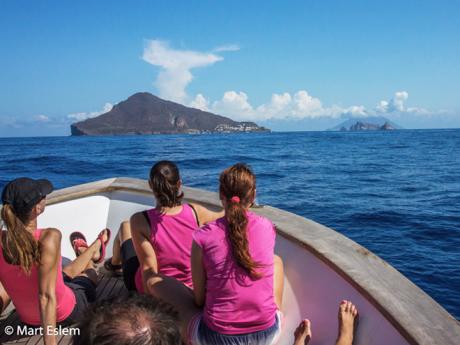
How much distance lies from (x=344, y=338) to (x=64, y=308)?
157 centimetres

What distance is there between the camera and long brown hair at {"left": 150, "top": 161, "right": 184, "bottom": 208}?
88.6 inches

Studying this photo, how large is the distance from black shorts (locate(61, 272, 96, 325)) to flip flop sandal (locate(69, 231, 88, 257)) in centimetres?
72

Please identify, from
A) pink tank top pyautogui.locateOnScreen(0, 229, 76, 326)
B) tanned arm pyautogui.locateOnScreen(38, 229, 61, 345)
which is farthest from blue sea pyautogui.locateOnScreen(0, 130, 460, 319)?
tanned arm pyautogui.locateOnScreen(38, 229, 61, 345)

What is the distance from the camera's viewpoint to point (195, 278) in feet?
6.42

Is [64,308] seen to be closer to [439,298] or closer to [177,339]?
[177,339]

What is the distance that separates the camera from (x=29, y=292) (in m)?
2.15

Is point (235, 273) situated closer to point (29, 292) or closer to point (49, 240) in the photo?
point (49, 240)

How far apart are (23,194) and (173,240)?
32.9 inches

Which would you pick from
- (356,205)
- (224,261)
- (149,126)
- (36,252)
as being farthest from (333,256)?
(149,126)

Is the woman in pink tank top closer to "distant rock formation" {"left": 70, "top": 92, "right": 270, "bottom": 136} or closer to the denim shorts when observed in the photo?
the denim shorts

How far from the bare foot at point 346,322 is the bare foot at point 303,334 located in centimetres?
20

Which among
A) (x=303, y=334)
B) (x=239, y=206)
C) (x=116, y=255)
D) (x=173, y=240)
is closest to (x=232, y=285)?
(x=239, y=206)

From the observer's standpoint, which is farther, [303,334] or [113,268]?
[113,268]

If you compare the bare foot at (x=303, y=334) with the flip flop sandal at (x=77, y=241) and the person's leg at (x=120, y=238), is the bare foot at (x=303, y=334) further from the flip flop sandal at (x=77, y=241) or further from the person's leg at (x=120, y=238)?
the flip flop sandal at (x=77, y=241)
